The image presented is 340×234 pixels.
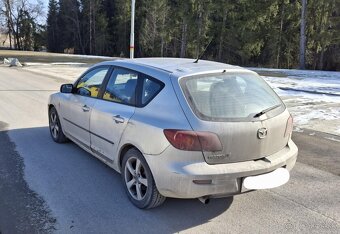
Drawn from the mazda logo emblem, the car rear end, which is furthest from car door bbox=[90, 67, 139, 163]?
the mazda logo emblem

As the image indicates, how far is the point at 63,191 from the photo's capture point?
13.8 feet

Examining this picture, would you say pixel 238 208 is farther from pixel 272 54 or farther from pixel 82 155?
pixel 272 54

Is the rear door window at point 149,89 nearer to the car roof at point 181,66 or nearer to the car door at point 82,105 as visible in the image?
the car roof at point 181,66

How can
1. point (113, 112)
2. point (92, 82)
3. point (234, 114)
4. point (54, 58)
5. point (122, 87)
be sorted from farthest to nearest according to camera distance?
point (54, 58), point (92, 82), point (122, 87), point (113, 112), point (234, 114)

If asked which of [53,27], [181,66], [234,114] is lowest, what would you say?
[234,114]

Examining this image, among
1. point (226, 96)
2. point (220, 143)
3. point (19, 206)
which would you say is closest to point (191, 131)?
point (220, 143)

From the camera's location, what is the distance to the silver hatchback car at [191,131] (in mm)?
3320

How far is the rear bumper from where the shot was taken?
329cm

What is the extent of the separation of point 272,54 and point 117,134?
39.6 m

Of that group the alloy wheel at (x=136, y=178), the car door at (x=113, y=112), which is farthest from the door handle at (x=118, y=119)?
the alloy wheel at (x=136, y=178)

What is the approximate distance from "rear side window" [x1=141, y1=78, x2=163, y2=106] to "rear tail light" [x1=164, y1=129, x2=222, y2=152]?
613 mm

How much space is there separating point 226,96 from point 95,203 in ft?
5.98

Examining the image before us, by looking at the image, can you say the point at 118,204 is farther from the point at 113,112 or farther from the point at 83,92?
the point at 83,92

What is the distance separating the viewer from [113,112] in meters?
4.17
